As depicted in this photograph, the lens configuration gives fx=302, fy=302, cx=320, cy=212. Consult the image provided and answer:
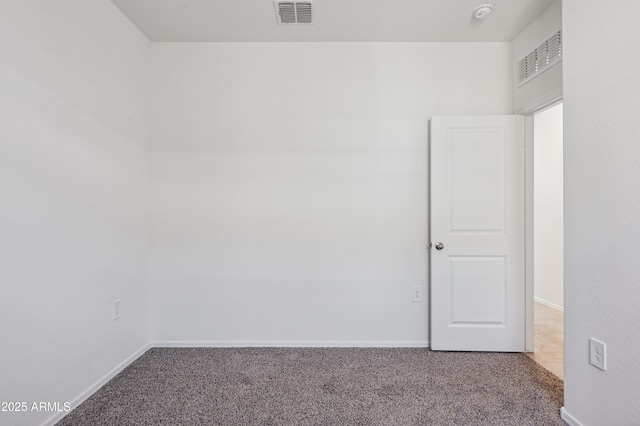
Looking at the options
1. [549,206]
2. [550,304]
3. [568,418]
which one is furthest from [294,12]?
[550,304]

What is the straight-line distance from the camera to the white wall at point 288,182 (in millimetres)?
2631

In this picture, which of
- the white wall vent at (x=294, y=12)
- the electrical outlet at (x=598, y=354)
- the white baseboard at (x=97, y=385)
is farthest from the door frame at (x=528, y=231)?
the white baseboard at (x=97, y=385)

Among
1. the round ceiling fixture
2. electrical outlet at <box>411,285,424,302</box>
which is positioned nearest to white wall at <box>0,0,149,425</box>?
electrical outlet at <box>411,285,424,302</box>

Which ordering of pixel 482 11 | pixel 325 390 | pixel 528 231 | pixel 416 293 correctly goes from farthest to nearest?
pixel 416 293 → pixel 528 231 → pixel 482 11 → pixel 325 390

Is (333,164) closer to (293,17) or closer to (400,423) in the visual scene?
(293,17)

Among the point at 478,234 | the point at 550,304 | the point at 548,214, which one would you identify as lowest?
the point at 550,304

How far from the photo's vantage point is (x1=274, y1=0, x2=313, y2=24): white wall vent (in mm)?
2139

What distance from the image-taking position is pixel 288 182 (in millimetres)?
2645

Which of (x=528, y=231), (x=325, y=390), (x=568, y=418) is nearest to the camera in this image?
(x=568, y=418)

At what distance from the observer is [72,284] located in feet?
5.97

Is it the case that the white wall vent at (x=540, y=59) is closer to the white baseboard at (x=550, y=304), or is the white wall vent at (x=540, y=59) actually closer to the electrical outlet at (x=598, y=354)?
the electrical outlet at (x=598, y=354)

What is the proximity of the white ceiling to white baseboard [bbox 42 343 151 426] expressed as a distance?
2.63 meters

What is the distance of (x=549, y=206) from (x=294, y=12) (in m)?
3.75

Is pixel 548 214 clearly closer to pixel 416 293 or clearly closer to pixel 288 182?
pixel 416 293
